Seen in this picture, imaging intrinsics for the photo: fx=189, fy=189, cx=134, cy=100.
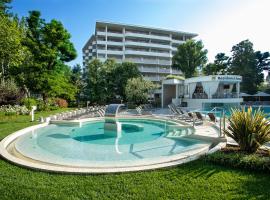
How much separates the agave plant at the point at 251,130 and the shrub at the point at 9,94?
20605mm

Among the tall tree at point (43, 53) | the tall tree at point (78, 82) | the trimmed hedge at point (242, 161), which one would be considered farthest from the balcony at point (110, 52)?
the trimmed hedge at point (242, 161)

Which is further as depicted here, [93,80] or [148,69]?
[148,69]

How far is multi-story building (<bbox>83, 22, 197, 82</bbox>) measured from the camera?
49469mm

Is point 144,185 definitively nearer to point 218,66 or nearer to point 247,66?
point 247,66

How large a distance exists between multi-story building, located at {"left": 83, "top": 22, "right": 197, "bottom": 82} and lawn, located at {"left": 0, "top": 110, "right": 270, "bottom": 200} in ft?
146

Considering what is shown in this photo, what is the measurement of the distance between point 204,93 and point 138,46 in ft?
95.3

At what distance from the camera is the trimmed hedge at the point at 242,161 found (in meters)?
5.05

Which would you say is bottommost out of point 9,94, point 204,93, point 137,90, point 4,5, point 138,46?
point 9,94

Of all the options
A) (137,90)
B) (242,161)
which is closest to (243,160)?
(242,161)

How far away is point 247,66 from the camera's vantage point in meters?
41.2

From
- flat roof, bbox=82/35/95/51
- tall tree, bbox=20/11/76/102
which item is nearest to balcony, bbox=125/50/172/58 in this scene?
flat roof, bbox=82/35/95/51

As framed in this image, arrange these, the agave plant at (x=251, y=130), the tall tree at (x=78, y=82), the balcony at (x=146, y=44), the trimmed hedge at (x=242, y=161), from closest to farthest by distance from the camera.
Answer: the trimmed hedge at (x=242, y=161)
the agave plant at (x=251, y=130)
the tall tree at (x=78, y=82)
the balcony at (x=146, y=44)

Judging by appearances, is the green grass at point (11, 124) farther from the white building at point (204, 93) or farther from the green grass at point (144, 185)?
the white building at point (204, 93)

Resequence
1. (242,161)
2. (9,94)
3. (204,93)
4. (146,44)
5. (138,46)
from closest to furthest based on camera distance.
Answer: (242,161)
(9,94)
(204,93)
(138,46)
(146,44)
